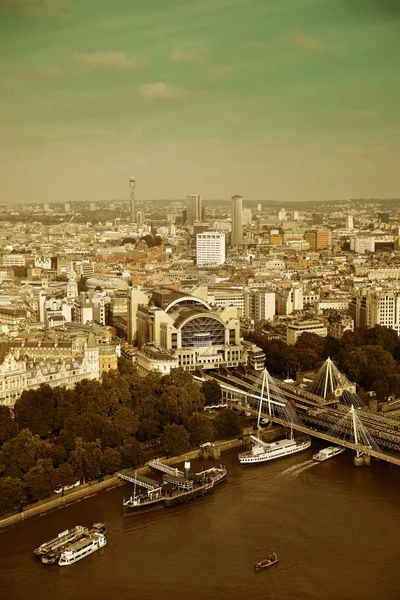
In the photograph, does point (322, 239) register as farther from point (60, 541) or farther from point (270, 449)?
point (60, 541)

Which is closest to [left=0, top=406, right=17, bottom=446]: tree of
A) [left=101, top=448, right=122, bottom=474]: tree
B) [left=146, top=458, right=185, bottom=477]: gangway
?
[left=101, top=448, right=122, bottom=474]: tree

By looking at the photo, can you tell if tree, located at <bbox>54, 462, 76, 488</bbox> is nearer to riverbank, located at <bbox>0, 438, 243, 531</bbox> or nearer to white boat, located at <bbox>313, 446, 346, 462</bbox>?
riverbank, located at <bbox>0, 438, 243, 531</bbox>

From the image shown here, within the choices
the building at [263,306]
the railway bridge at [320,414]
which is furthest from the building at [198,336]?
the building at [263,306]

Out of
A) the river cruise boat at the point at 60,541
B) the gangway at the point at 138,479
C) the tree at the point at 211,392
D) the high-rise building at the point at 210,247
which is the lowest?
the river cruise boat at the point at 60,541

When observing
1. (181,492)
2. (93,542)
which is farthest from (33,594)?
(181,492)

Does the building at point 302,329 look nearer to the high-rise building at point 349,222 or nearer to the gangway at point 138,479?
the gangway at point 138,479
